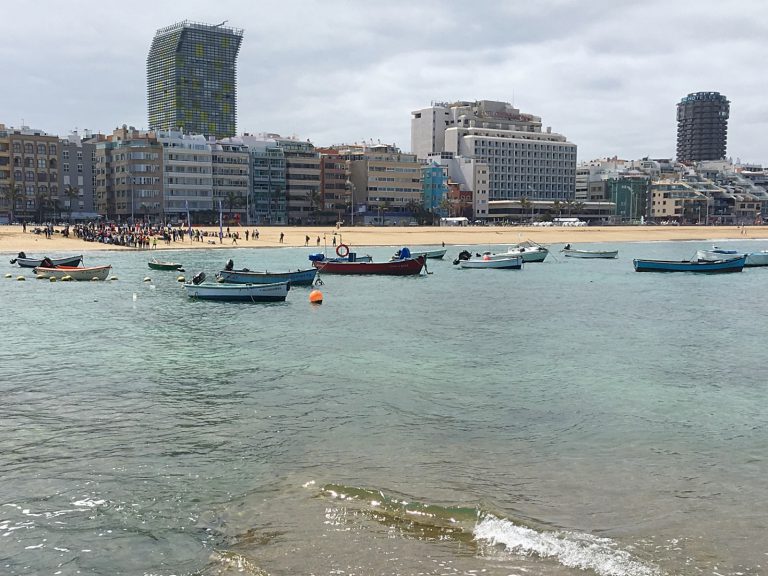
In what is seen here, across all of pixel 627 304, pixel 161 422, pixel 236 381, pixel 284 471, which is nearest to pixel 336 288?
pixel 627 304

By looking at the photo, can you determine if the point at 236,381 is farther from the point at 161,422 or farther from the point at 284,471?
the point at 284,471

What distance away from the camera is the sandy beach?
100062mm

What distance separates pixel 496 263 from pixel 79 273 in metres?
40.2

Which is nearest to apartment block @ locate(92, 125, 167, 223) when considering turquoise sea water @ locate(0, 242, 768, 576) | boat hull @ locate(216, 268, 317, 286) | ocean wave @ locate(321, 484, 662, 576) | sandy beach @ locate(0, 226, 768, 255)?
sandy beach @ locate(0, 226, 768, 255)

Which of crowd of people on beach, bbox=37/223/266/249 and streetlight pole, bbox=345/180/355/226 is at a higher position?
streetlight pole, bbox=345/180/355/226

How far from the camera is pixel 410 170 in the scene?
623ft

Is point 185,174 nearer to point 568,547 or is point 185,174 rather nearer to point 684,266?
point 684,266

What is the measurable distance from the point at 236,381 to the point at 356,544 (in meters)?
13.4

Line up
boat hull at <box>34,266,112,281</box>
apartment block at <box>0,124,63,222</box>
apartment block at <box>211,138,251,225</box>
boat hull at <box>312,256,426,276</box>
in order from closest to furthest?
boat hull at <box>34,266,112,281</box>, boat hull at <box>312,256,426,276</box>, apartment block at <box>0,124,63,222</box>, apartment block at <box>211,138,251,225</box>

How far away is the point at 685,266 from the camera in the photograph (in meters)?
75.3

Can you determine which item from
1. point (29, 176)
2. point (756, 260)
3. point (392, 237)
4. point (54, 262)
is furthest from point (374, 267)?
point (29, 176)

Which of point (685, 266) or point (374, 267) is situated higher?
point (374, 267)

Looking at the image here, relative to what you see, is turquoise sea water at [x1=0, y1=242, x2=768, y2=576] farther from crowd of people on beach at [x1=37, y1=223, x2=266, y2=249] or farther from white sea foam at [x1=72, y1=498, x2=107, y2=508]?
crowd of people on beach at [x1=37, y1=223, x2=266, y2=249]

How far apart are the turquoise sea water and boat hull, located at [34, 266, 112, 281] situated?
23.1m
